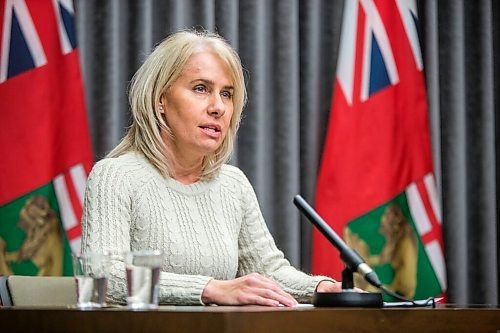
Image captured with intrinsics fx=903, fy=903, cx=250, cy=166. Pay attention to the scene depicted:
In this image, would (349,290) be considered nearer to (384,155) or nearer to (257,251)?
(257,251)

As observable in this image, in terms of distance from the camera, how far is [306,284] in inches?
92.3

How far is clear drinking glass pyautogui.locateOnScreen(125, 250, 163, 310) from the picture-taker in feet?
4.76

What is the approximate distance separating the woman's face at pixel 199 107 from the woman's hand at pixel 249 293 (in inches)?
24.6

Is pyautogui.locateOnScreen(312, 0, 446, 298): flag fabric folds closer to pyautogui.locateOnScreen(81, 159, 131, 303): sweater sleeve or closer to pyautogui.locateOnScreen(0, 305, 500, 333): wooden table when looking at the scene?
pyautogui.locateOnScreen(81, 159, 131, 303): sweater sleeve

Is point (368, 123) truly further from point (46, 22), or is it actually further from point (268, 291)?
point (268, 291)

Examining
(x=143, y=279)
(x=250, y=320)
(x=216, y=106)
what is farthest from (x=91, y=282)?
(x=216, y=106)

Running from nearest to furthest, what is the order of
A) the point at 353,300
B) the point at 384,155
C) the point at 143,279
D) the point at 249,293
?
the point at 143,279
the point at 353,300
the point at 249,293
the point at 384,155

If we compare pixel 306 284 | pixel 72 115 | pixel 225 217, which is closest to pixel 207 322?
pixel 306 284

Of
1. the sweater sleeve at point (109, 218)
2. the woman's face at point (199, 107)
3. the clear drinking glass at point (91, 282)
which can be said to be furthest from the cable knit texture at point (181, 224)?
the clear drinking glass at point (91, 282)

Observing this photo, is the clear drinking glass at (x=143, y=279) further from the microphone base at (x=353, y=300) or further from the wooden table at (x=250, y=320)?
the microphone base at (x=353, y=300)

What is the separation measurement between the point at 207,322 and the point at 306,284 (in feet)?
3.63

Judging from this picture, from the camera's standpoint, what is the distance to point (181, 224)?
7.89ft

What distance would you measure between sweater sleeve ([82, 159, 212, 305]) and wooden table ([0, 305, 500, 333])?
0.62m

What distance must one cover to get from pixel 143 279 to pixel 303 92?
2.36 m
